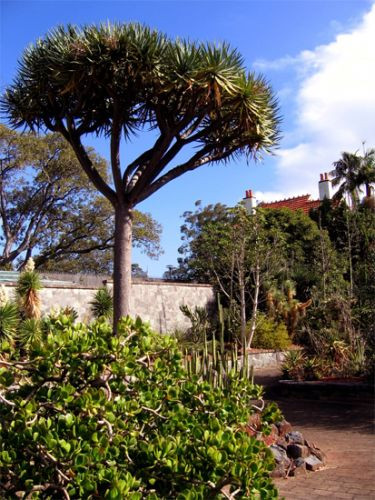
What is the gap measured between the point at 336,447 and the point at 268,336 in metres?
9.95

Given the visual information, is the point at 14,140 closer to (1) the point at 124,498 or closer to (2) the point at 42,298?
(2) the point at 42,298

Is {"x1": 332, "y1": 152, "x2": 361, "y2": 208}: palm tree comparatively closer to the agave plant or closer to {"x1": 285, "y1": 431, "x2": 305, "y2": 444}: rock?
the agave plant

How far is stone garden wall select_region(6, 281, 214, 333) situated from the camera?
13812 mm

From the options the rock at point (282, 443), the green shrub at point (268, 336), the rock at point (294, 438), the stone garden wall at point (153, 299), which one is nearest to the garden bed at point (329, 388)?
the rock at point (294, 438)

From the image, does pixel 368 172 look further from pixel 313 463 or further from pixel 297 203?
pixel 313 463

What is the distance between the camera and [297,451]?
580 centimetres

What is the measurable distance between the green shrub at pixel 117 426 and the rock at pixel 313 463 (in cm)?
292

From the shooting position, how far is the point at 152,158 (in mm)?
8797

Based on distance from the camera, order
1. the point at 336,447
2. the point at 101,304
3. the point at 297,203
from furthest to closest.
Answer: the point at 297,203 < the point at 101,304 < the point at 336,447

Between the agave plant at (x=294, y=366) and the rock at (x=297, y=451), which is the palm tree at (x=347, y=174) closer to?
the agave plant at (x=294, y=366)

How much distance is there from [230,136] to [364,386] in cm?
485

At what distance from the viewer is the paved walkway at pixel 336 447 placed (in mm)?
4801

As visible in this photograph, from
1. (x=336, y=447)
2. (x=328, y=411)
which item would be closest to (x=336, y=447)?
(x=336, y=447)

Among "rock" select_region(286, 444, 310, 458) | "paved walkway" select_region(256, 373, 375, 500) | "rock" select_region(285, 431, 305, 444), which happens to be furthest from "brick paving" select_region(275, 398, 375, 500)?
"rock" select_region(285, 431, 305, 444)
